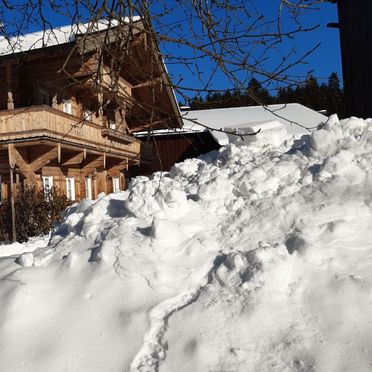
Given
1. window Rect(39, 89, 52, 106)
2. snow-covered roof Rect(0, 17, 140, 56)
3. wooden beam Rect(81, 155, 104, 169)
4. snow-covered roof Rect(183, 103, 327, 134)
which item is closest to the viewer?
snow-covered roof Rect(0, 17, 140, 56)

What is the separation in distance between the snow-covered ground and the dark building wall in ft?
29.4

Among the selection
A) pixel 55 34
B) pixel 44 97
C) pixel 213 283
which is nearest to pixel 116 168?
pixel 44 97

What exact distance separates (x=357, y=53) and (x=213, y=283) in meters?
12.2

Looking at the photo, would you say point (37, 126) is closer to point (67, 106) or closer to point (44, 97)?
→ point (44, 97)

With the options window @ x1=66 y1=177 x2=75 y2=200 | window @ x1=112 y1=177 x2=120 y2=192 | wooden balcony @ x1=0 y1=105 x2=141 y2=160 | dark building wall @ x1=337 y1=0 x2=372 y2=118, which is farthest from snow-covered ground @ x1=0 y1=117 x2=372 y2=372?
window @ x1=112 y1=177 x2=120 y2=192

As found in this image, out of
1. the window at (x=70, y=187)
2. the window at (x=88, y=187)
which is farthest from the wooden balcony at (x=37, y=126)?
the window at (x=88, y=187)

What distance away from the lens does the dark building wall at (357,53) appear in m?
12.1

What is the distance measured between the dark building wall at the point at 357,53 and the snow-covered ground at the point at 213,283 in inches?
353

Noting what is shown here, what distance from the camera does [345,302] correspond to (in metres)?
2.62

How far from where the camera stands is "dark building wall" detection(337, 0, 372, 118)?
39.8ft

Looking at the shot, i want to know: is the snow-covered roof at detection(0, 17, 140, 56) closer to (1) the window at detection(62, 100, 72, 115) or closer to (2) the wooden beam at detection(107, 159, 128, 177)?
(1) the window at detection(62, 100, 72, 115)

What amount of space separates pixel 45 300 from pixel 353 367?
2084 mm

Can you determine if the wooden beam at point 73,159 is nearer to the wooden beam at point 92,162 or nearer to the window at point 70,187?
the window at point 70,187

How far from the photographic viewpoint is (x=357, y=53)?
13.0m
